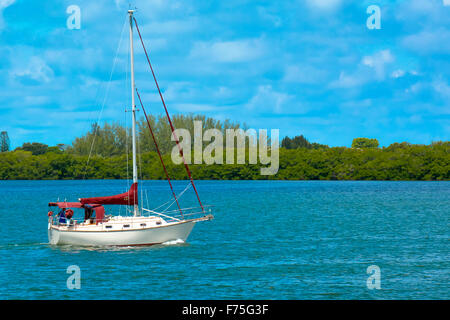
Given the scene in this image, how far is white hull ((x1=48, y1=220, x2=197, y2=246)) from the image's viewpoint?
131 ft

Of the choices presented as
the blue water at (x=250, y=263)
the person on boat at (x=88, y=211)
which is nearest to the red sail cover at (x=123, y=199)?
the person on boat at (x=88, y=211)

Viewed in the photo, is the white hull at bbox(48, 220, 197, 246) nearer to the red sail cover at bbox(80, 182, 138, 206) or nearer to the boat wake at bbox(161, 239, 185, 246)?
the boat wake at bbox(161, 239, 185, 246)

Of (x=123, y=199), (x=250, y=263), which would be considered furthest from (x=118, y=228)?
(x=250, y=263)

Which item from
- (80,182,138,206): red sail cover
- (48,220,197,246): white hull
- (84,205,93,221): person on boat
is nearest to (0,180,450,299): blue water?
(48,220,197,246): white hull

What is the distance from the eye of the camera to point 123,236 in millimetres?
39969

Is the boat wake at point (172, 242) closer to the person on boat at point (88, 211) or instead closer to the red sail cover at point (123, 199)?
the red sail cover at point (123, 199)
